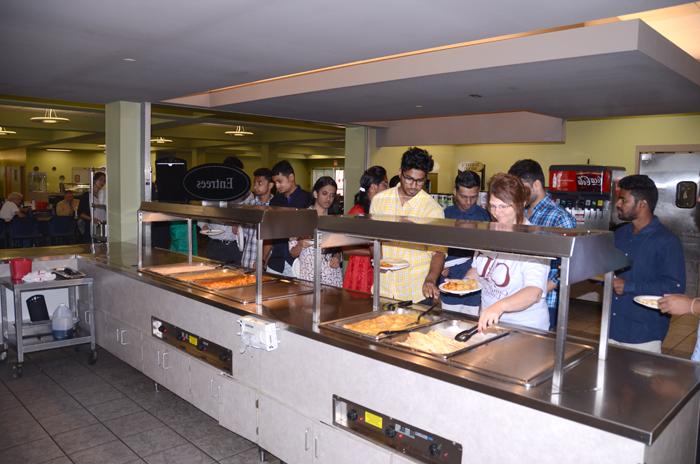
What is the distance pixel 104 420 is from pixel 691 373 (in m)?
2.82

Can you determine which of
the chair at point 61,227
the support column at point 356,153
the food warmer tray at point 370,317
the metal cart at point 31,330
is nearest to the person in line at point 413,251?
the food warmer tray at point 370,317

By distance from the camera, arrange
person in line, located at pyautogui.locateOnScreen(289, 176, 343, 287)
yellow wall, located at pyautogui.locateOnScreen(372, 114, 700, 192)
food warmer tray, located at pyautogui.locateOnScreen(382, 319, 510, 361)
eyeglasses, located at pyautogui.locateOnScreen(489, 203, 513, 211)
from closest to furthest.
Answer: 1. food warmer tray, located at pyautogui.locateOnScreen(382, 319, 510, 361)
2. eyeglasses, located at pyautogui.locateOnScreen(489, 203, 513, 211)
3. person in line, located at pyautogui.locateOnScreen(289, 176, 343, 287)
4. yellow wall, located at pyautogui.locateOnScreen(372, 114, 700, 192)

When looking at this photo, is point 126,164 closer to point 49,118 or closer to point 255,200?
point 255,200

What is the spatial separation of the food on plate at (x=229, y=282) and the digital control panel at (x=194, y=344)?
27cm

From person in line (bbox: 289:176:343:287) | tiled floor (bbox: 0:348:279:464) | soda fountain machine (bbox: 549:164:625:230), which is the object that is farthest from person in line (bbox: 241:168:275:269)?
soda fountain machine (bbox: 549:164:625:230)

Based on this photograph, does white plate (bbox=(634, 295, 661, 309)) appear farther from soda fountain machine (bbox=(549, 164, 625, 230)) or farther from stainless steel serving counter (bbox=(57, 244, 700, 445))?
soda fountain machine (bbox=(549, 164, 625, 230))

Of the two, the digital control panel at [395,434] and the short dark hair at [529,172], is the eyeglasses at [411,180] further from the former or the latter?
the digital control panel at [395,434]

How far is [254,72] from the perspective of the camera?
3.43 meters

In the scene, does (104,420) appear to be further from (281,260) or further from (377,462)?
(377,462)

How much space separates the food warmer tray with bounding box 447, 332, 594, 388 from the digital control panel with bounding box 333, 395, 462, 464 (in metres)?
0.26

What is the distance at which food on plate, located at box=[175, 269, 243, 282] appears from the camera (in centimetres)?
320

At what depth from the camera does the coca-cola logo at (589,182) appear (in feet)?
19.3

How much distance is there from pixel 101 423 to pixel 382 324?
1.79 metres

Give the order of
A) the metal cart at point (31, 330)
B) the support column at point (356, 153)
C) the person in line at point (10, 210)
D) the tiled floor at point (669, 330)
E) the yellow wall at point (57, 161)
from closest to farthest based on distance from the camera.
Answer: the metal cart at point (31, 330) < the tiled floor at point (669, 330) < the support column at point (356, 153) < the person in line at point (10, 210) < the yellow wall at point (57, 161)
